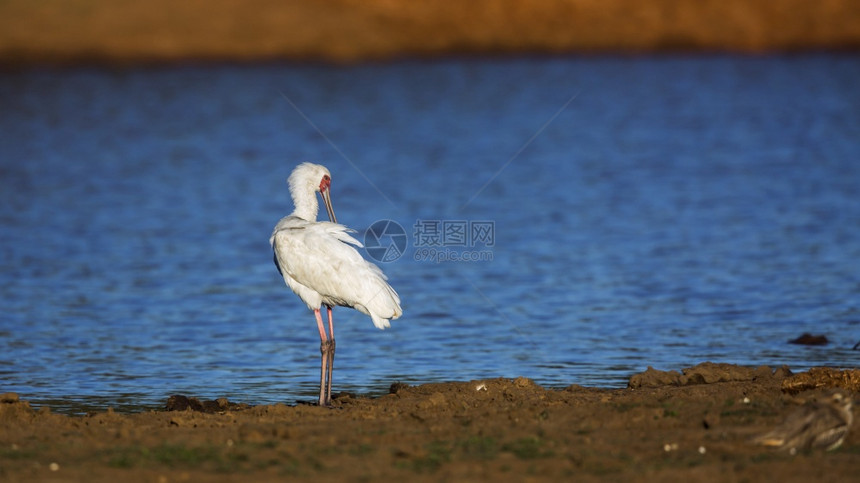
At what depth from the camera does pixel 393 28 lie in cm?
5828

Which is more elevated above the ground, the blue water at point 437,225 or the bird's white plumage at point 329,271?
the blue water at point 437,225

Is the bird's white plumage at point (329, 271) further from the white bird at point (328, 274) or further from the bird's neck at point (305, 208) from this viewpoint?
the bird's neck at point (305, 208)

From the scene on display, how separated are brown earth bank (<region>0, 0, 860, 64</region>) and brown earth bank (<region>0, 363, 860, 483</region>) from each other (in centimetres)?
4645

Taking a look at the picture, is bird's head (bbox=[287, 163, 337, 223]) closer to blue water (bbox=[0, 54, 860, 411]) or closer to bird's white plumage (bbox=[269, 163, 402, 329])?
bird's white plumage (bbox=[269, 163, 402, 329])

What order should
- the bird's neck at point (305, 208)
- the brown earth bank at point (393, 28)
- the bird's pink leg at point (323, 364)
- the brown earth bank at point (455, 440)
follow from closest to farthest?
the brown earth bank at point (455, 440), the bird's pink leg at point (323, 364), the bird's neck at point (305, 208), the brown earth bank at point (393, 28)

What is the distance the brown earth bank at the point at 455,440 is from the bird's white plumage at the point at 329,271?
1089 mm

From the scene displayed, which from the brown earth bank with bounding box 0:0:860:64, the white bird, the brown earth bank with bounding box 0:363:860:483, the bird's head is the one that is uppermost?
the brown earth bank with bounding box 0:0:860:64

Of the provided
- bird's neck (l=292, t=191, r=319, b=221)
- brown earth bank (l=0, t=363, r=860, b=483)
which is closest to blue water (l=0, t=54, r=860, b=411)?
bird's neck (l=292, t=191, r=319, b=221)

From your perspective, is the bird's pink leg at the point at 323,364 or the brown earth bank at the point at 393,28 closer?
the bird's pink leg at the point at 323,364

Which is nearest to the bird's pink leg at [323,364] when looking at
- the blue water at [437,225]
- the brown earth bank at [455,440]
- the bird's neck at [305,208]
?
the brown earth bank at [455,440]

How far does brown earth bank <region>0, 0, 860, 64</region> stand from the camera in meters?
55.5

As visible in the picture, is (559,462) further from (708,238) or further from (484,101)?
(484,101)

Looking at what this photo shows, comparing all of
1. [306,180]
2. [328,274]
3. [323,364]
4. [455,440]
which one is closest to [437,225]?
[306,180]

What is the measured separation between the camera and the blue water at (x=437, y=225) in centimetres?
1434
